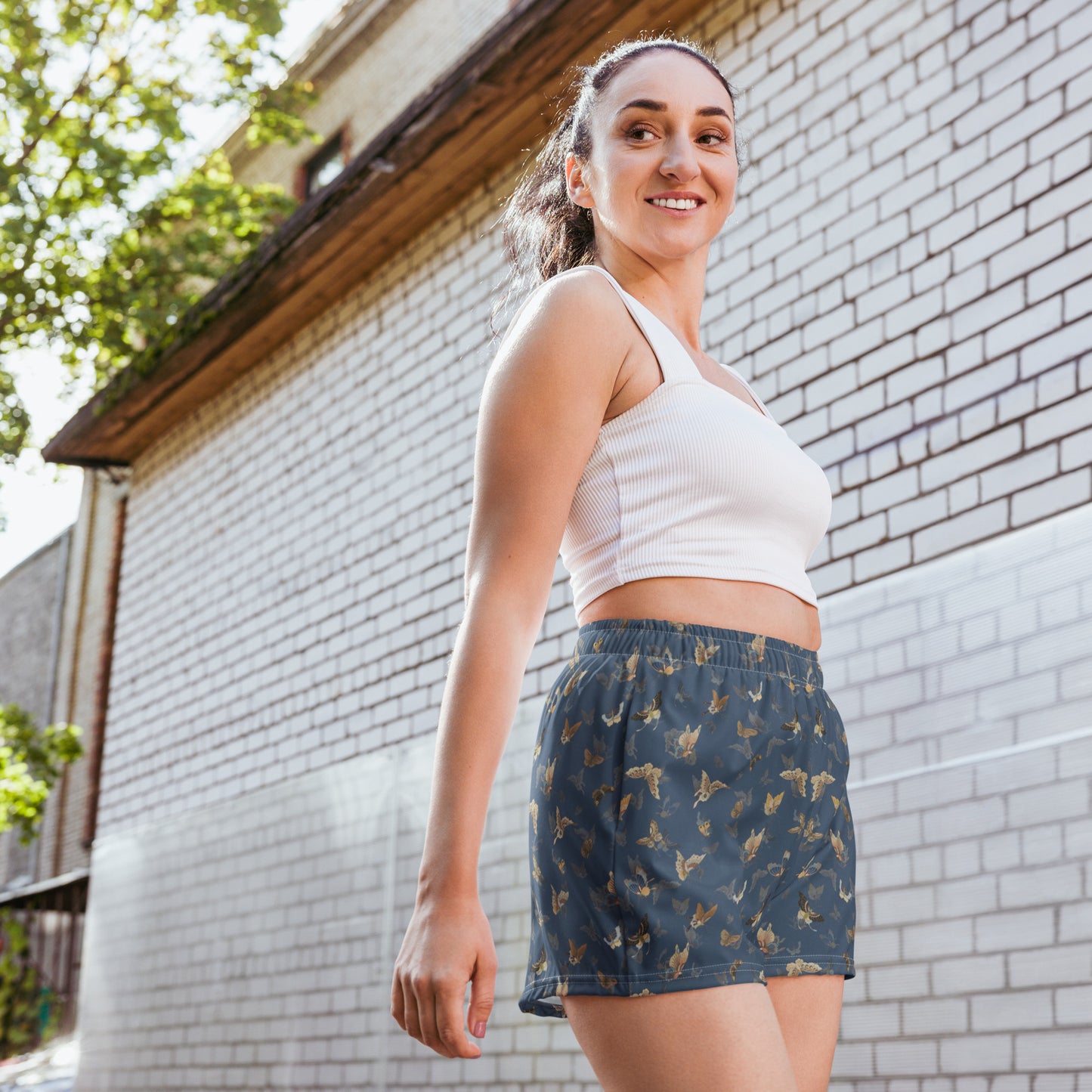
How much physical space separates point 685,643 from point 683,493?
172 mm

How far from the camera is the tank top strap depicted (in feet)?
5.67

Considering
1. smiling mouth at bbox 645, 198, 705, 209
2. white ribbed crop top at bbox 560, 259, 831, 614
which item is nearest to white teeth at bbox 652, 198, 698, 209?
smiling mouth at bbox 645, 198, 705, 209

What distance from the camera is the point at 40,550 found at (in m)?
17.3

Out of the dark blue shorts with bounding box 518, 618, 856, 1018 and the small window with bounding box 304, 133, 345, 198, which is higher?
the small window with bounding box 304, 133, 345, 198

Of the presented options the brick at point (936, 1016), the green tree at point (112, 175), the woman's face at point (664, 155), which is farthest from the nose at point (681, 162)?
the green tree at point (112, 175)

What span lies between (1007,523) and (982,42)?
1.59m

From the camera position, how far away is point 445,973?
1401mm

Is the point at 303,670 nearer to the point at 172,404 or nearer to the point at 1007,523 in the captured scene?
the point at 172,404

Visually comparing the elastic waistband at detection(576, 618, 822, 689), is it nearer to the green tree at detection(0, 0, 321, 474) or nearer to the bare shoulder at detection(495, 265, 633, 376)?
the bare shoulder at detection(495, 265, 633, 376)

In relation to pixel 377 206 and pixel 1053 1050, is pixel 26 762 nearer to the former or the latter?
pixel 377 206

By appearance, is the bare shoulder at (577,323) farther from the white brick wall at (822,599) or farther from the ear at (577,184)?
the white brick wall at (822,599)

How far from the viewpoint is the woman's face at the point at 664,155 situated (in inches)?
76.5

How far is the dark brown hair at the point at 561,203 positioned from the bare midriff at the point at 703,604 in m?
0.64

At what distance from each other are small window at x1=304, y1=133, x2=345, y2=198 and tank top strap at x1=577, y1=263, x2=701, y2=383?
1067cm
